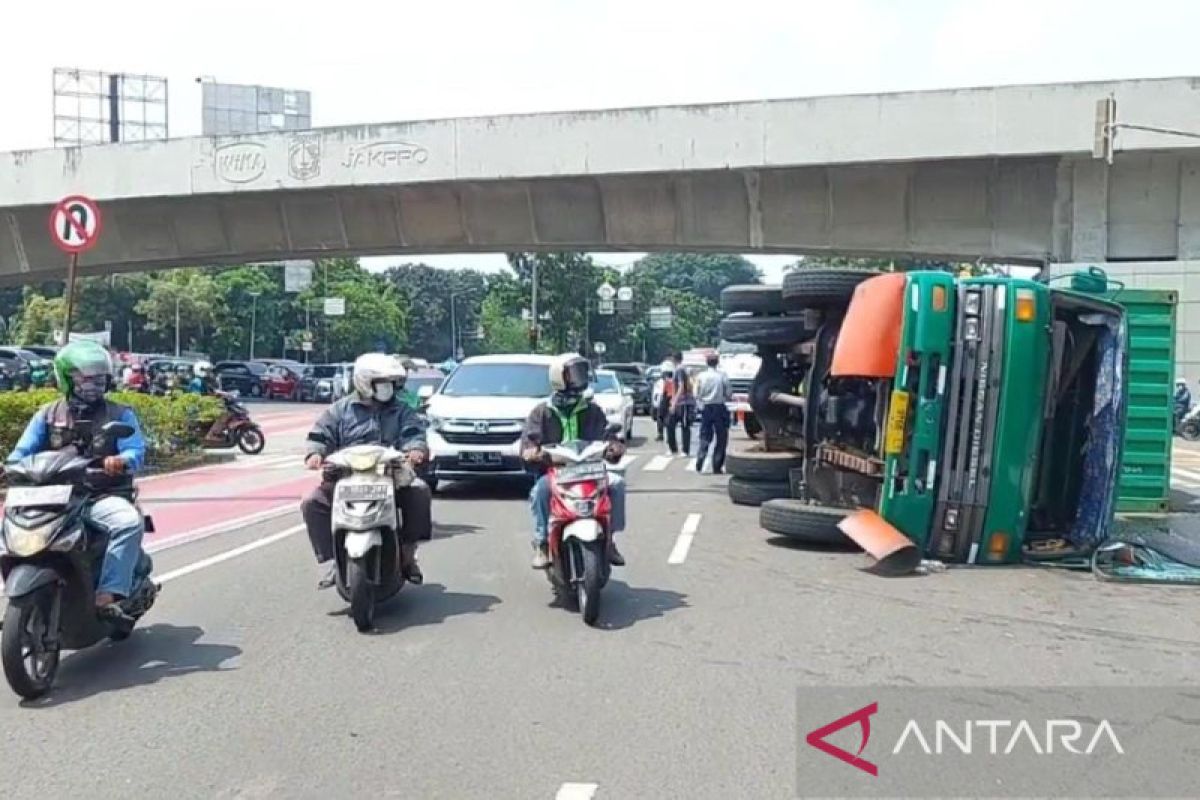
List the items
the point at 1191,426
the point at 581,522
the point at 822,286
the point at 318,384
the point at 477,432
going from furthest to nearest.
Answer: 1. the point at 318,384
2. the point at 1191,426
3. the point at 477,432
4. the point at 822,286
5. the point at 581,522

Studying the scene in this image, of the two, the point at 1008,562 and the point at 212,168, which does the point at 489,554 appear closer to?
the point at 1008,562

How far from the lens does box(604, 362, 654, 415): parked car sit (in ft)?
125

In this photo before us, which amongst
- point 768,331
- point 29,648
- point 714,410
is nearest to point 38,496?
point 29,648

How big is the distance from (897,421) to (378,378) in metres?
3.85

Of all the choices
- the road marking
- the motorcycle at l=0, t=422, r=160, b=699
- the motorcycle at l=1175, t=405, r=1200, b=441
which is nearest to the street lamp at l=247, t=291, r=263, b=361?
the motorcycle at l=1175, t=405, r=1200, b=441

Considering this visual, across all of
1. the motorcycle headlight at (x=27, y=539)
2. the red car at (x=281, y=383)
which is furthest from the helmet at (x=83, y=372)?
the red car at (x=281, y=383)

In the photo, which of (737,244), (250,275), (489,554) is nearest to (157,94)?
(250,275)

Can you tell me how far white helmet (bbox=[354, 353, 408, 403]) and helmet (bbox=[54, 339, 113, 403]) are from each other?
161 centimetres

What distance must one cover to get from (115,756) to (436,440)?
918 centimetres

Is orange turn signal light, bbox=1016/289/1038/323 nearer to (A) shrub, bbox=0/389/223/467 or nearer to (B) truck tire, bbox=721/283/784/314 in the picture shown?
(B) truck tire, bbox=721/283/784/314

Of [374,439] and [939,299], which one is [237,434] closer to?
[374,439]

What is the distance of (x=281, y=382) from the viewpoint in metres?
50.8

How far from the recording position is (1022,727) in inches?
211

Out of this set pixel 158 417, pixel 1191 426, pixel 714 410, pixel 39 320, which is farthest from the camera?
pixel 39 320
